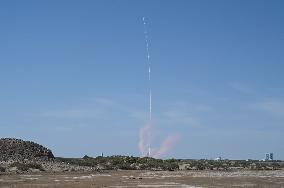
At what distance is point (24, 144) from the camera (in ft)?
305

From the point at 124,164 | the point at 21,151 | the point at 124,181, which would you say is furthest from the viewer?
the point at 124,164

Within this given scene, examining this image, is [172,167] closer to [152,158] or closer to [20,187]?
[152,158]

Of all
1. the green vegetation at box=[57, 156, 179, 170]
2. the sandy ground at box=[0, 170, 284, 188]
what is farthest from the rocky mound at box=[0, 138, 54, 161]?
the sandy ground at box=[0, 170, 284, 188]

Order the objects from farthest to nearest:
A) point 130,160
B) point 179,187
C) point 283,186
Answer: point 130,160
point 283,186
point 179,187

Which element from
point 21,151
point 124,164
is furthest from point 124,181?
point 124,164

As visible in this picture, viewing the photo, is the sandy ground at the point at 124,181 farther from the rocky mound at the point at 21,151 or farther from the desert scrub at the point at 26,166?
the rocky mound at the point at 21,151

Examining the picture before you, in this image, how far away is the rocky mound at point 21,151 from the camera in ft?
277

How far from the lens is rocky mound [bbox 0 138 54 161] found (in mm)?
84562

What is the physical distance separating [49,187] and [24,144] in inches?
2056

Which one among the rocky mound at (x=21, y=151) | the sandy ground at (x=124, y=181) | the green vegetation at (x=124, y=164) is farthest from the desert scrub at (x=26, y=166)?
the green vegetation at (x=124, y=164)

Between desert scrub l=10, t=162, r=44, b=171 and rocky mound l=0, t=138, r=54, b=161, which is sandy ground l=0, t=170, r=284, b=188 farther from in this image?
rocky mound l=0, t=138, r=54, b=161

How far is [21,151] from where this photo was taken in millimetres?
88688

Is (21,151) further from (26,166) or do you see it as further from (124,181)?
(124,181)

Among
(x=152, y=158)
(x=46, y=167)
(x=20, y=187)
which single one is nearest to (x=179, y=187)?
(x=20, y=187)
